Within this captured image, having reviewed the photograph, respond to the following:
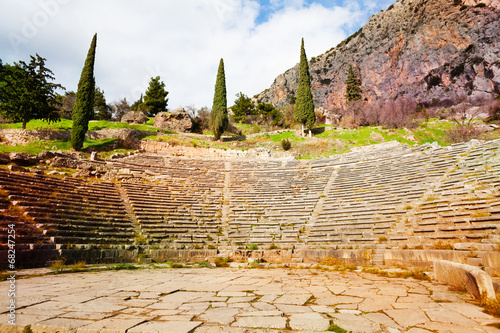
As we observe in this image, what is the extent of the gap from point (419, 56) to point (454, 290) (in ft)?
221

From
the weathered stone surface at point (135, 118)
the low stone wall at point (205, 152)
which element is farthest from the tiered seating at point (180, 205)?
the weathered stone surface at point (135, 118)

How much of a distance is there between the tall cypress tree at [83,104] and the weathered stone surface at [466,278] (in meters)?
25.8

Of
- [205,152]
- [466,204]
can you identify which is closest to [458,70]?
[205,152]

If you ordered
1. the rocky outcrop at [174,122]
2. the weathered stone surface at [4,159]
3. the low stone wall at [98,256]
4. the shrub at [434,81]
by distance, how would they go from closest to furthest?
the low stone wall at [98,256] → the weathered stone surface at [4,159] → the rocky outcrop at [174,122] → the shrub at [434,81]

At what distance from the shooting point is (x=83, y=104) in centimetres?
2184

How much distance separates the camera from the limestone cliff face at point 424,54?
156 ft

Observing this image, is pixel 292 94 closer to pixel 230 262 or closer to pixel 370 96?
pixel 370 96

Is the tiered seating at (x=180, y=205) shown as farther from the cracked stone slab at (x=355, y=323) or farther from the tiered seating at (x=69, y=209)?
the cracked stone slab at (x=355, y=323)

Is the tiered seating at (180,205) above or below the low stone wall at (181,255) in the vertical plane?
above

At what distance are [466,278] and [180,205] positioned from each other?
12.8 metres

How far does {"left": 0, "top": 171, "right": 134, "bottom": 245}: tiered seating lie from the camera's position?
9109 mm

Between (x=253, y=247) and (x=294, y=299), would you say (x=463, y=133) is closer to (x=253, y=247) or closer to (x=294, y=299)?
(x=253, y=247)

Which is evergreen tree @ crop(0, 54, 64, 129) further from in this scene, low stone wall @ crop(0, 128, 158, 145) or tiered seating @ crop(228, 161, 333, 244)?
tiered seating @ crop(228, 161, 333, 244)

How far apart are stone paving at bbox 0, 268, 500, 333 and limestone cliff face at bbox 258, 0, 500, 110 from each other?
58037 millimetres
